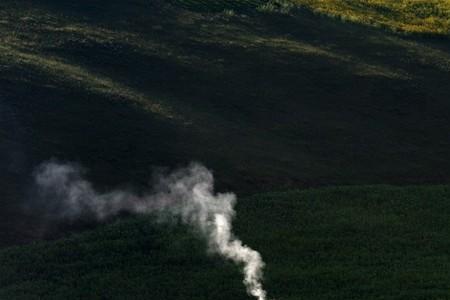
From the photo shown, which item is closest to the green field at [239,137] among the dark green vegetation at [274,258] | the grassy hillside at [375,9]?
the dark green vegetation at [274,258]

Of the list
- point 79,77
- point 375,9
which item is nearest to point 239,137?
point 79,77

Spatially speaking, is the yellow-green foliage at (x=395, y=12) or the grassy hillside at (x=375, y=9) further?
the yellow-green foliage at (x=395, y=12)

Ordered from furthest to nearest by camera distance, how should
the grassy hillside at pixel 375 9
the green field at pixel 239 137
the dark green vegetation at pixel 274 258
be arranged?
the grassy hillside at pixel 375 9, the green field at pixel 239 137, the dark green vegetation at pixel 274 258

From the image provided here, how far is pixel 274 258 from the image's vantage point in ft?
115

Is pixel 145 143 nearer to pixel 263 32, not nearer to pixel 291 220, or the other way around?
pixel 291 220

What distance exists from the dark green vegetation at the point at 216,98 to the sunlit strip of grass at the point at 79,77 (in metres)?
0.13

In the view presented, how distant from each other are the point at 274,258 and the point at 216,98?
2113cm

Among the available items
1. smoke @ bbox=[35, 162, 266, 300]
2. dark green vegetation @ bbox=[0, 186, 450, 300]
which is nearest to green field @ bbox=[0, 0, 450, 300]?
dark green vegetation @ bbox=[0, 186, 450, 300]

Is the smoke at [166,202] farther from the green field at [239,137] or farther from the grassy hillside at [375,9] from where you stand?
the grassy hillside at [375,9]

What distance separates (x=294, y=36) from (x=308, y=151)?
71.6 ft

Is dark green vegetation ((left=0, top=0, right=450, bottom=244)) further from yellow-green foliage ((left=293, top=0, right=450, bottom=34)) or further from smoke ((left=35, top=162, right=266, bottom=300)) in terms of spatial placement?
yellow-green foliage ((left=293, top=0, right=450, bottom=34))

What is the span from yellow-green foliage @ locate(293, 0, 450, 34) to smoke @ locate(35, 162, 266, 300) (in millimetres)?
36379

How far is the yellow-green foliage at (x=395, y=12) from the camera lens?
74.3 metres

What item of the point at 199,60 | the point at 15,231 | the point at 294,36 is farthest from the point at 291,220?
the point at 294,36
